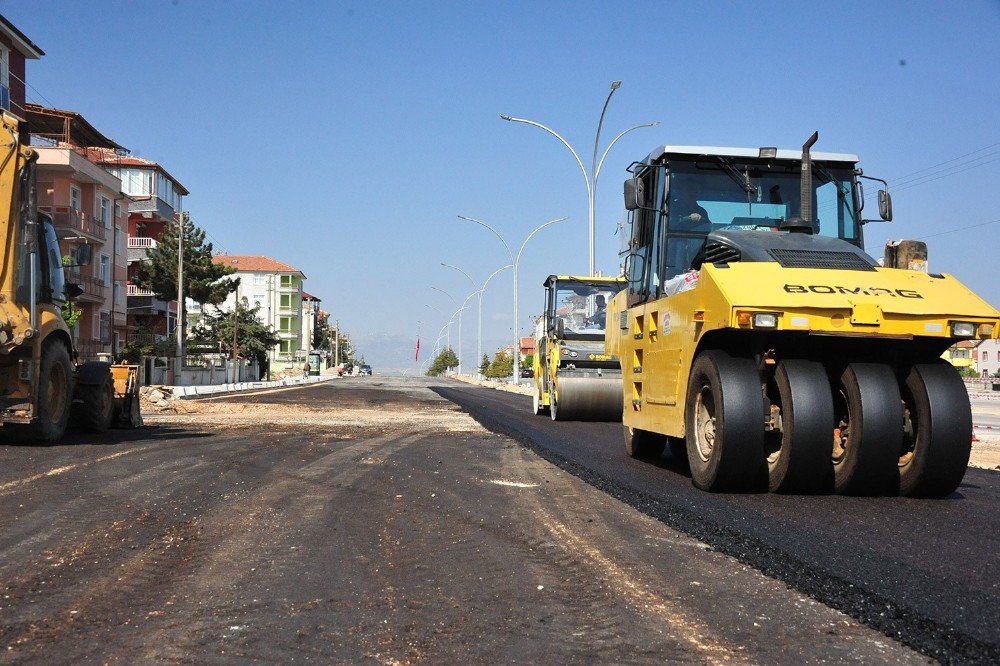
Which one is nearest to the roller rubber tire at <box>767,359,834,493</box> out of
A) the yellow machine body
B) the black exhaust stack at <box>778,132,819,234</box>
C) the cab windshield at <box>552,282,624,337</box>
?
the yellow machine body

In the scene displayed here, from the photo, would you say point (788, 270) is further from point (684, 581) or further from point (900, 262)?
point (684, 581)

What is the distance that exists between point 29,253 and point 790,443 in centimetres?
904

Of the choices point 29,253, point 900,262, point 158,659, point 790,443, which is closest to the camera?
point 158,659

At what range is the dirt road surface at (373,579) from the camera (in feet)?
11.6

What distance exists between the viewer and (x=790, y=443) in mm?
7125

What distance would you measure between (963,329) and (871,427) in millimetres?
939

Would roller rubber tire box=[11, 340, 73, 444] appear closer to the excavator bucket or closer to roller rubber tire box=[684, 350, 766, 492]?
the excavator bucket

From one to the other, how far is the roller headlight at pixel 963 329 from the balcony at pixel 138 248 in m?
63.9

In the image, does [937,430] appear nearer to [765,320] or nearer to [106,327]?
[765,320]

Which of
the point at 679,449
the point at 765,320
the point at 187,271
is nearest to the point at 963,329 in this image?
the point at 765,320

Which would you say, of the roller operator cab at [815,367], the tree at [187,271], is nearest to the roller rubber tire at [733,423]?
the roller operator cab at [815,367]

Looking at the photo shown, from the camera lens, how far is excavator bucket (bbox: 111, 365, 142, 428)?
49.5 feet

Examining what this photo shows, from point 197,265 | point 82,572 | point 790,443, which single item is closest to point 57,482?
point 82,572

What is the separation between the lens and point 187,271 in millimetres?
62312
